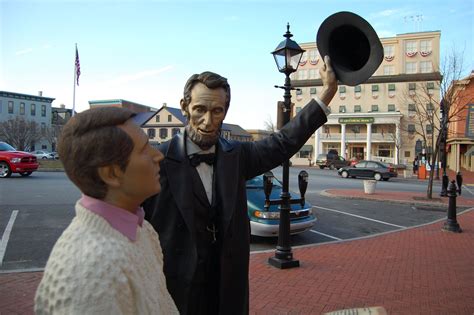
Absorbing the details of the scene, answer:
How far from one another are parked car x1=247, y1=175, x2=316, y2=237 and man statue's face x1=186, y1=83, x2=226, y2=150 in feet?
18.3

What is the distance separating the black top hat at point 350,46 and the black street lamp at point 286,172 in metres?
4.09

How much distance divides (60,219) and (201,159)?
7.84 metres

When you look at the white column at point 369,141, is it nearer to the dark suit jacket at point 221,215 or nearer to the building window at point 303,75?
the building window at point 303,75

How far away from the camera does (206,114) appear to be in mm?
1979

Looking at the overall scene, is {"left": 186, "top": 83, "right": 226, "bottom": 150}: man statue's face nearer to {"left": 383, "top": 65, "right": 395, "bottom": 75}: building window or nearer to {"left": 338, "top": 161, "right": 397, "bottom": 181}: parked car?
{"left": 338, "top": 161, "right": 397, "bottom": 181}: parked car

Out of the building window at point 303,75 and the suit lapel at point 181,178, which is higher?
the building window at point 303,75

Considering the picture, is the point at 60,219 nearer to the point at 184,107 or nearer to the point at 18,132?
the point at 184,107

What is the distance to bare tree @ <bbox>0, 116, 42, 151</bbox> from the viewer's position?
169ft

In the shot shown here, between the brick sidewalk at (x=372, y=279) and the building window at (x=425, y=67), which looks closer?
the brick sidewalk at (x=372, y=279)

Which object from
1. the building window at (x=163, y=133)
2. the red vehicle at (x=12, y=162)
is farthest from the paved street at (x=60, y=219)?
the building window at (x=163, y=133)

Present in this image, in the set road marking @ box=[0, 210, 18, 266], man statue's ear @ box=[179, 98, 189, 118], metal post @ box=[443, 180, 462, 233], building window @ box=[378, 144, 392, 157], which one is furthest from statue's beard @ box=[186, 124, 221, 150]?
building window @ box=[378, 144, 392, 157]

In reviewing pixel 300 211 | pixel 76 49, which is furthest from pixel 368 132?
pixel 300 211

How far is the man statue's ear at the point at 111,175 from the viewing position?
3.42 feet

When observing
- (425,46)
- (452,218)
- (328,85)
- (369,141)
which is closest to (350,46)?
(328,85)
